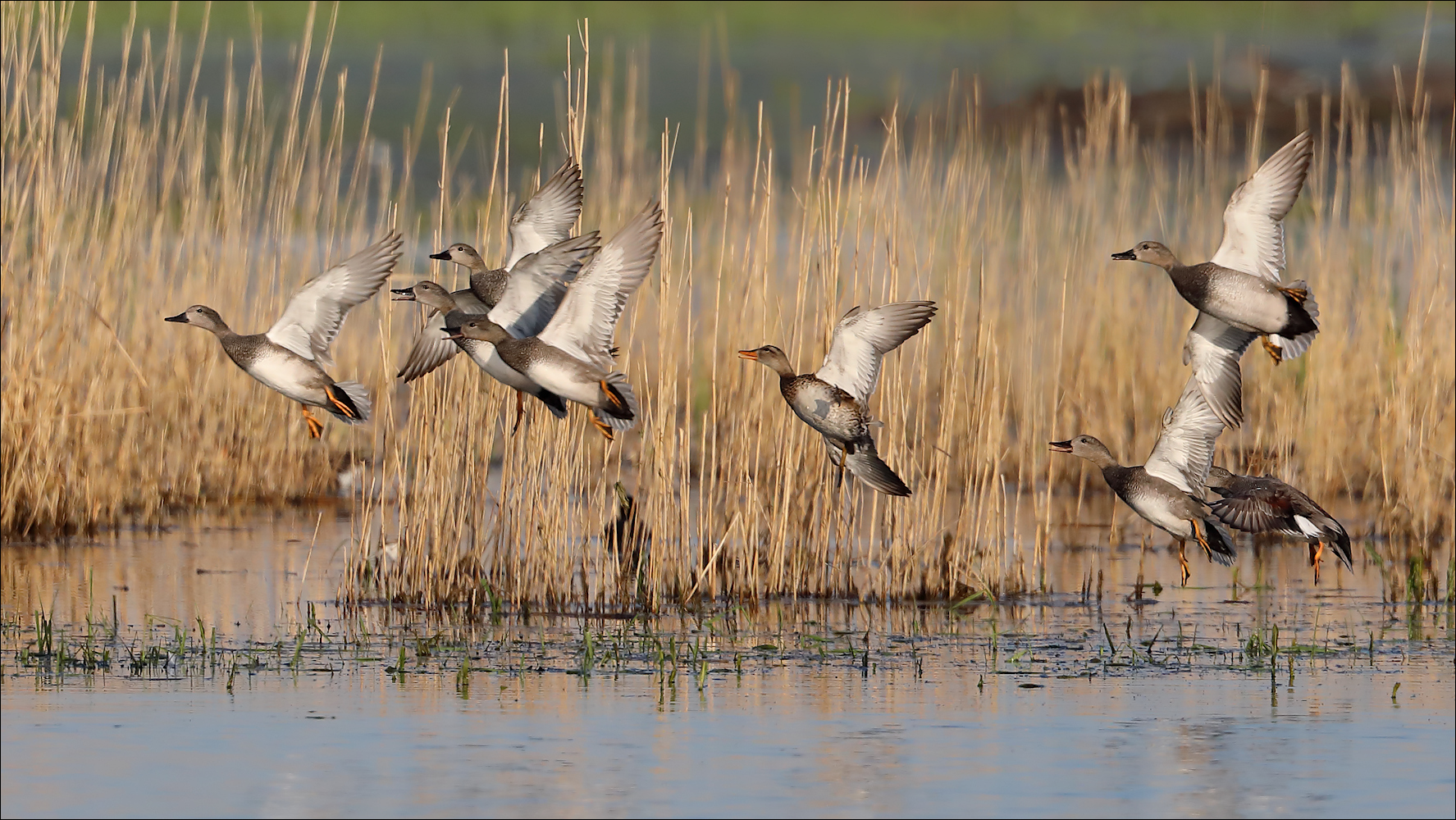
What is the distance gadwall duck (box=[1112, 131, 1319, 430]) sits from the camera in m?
8.27

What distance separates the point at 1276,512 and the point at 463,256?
3.60 m

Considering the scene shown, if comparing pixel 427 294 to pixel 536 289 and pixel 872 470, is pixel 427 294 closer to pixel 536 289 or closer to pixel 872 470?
pixel 536 289

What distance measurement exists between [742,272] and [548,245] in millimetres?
2782

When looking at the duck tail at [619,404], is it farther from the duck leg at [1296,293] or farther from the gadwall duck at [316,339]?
the duck leg at [1296,293]

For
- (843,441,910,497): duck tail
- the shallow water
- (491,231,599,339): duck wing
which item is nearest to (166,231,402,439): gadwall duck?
(491,231,599,339): duck wing

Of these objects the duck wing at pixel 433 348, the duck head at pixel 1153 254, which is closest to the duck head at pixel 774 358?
the duck wing at pixel 433 348

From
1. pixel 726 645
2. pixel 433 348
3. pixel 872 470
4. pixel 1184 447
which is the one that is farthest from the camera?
pixel 726 645

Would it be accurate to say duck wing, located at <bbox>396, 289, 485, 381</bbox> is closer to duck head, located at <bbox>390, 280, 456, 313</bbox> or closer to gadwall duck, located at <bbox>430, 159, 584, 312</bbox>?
gadwall duck, located at <bbox>430, 159, 584, 312</bbox>

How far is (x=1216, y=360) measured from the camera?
8.78 metres

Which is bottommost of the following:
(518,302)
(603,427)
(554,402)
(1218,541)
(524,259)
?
(1218,541)

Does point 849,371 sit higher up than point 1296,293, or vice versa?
point 1296,293

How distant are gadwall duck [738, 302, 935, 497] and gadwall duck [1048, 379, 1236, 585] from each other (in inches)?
32.1

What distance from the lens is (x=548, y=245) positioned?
28.8 feet

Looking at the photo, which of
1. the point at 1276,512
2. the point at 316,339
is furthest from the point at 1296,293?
the point at 316,339
